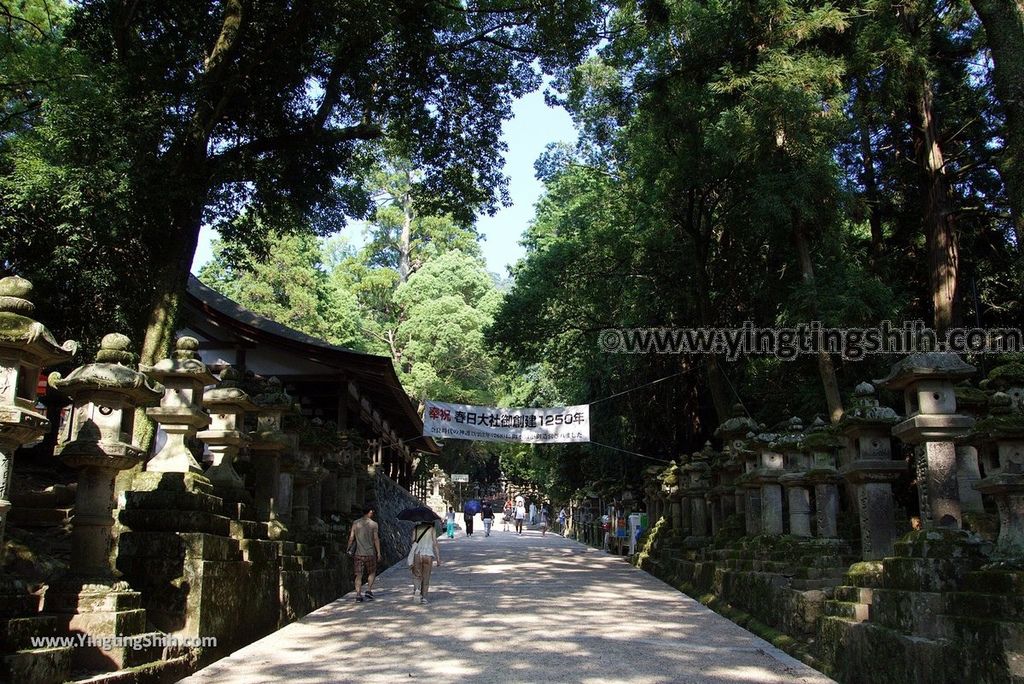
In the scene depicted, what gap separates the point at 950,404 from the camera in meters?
6.36

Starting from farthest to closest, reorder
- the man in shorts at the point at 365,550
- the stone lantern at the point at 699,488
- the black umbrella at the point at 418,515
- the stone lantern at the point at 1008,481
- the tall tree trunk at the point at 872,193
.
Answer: the tall tree trunk at the point at 872,193 < the stone lantern at the point at 699,488 < the man in shorts at the point at 365,550 < the black umbrella at the point at 418,515 < the stone lantern at the point at 1008,481

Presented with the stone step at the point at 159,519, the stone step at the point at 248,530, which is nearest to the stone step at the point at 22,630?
the stone step at the point at 159,519

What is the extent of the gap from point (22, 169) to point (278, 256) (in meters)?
20.6

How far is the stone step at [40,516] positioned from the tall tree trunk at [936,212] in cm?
1263

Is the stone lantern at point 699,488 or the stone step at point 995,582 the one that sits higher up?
the stone lantern at point 699,488

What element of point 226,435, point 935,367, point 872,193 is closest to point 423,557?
point 226,435

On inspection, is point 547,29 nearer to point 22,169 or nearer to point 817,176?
point 817,176

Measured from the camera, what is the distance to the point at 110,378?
5977 millimetres

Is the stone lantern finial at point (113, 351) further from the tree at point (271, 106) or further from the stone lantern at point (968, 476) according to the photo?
the stone lantern at point (968, 476)

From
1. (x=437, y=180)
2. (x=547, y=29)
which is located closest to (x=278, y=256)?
(x=437, y=180)

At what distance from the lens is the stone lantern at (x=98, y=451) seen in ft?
19.4

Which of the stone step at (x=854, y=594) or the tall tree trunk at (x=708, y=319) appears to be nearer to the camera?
the stone step at (x=854, y=594)

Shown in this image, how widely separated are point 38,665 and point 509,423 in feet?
54.2

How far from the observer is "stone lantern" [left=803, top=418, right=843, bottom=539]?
9297 millimetres
